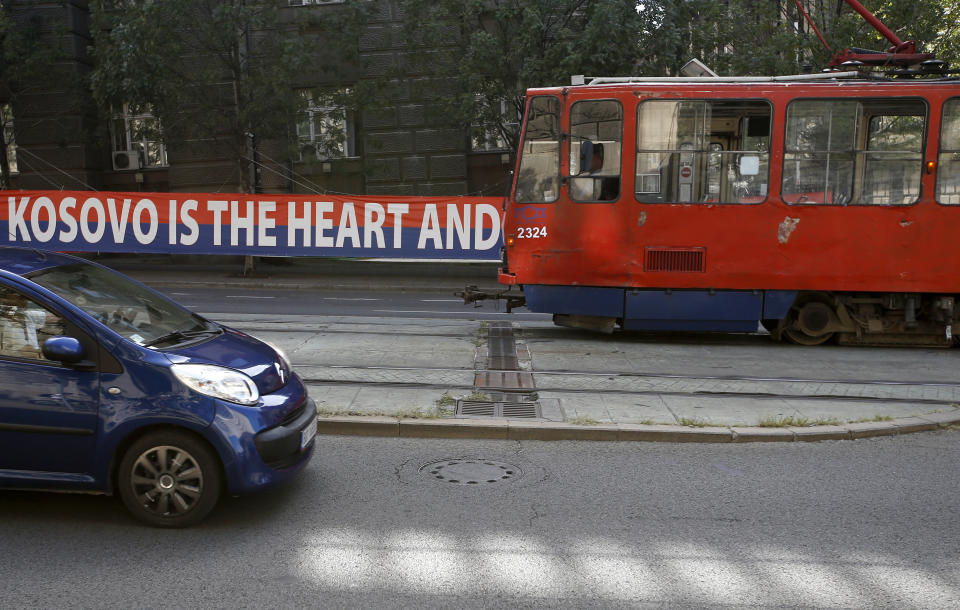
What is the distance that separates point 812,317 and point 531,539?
25.3 ft

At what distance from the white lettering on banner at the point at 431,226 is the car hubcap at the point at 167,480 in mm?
14299

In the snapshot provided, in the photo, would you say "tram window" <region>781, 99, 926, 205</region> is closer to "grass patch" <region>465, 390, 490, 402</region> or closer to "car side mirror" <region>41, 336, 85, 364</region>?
"grass patch" <region>465, 390, 490, 402</region>

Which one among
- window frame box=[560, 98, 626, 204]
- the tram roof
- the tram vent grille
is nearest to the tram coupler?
window frame box=[560, 98, 626, 204]

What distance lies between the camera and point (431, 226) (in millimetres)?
18609

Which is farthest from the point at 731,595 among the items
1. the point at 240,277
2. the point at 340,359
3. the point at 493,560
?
the point at 240,277

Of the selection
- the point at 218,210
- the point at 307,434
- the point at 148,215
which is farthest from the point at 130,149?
the point at 307,434

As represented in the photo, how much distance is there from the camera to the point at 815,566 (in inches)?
167

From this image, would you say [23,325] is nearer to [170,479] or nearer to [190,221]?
[170,479]

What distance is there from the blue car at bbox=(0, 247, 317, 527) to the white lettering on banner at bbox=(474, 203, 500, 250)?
13.8 meters

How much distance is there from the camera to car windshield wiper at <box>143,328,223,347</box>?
4.80 metres

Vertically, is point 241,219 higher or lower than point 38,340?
higher

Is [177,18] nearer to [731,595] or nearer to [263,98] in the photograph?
[263,98]

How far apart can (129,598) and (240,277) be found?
1754cm

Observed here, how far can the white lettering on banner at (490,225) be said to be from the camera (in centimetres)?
1836
